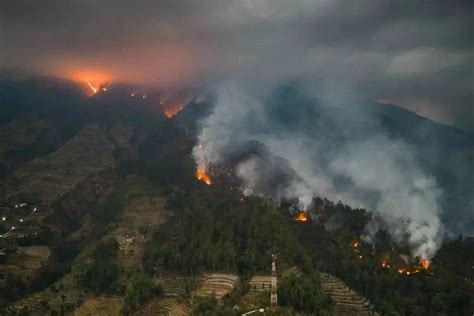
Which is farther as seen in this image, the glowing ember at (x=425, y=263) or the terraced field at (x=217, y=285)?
the glowing ember at (x=425, y=263)

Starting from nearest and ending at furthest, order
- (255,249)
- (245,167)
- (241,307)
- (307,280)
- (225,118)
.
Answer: (241,307), (307,280), (255,249), (245,167), (225,118)

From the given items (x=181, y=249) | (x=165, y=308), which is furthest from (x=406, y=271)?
(x=165, y=308)

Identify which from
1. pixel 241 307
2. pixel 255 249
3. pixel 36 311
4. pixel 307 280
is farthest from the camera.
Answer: pixel 255 249

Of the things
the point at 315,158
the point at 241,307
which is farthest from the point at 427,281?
the point at 315,158

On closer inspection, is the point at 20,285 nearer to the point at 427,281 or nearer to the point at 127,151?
the point at 427,281

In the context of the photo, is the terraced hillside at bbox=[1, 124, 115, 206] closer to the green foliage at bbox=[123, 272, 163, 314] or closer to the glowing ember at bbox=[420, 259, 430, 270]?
the green foliage at bbox=[123, 272, 163, 314]

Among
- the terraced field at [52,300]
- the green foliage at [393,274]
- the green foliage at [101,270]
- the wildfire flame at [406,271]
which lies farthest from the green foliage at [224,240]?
the wildfire flame at [406,271]

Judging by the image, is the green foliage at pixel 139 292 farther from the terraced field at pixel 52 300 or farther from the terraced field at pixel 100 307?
the terraced field at pixel 52 300
